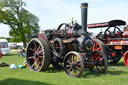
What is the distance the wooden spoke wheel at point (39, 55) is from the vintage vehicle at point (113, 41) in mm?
3245

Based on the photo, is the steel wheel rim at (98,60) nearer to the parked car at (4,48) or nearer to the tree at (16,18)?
the parked car at (4,48)

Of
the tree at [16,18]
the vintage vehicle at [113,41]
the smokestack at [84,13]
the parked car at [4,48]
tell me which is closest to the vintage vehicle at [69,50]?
the smokestack at [84,13]

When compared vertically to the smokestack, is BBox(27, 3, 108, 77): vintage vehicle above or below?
below

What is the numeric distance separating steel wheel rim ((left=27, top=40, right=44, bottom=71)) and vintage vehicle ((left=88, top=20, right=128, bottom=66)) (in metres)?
3.30

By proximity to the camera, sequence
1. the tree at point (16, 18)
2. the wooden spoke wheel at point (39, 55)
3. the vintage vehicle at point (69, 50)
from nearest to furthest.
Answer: the vintage vehicle at point (69, 50), the wooden spoke wheel at point (39, 55), the tree at point (16, 18)

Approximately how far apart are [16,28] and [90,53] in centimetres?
2711

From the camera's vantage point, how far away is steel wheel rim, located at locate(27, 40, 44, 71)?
24.8 feet

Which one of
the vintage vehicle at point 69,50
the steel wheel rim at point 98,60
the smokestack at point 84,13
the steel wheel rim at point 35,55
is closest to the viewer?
the vintage vehicle at point 69,50

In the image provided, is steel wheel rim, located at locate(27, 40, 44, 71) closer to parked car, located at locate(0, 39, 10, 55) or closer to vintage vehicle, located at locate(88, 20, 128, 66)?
vintage vehicle, located at locate(88, 20, 128, 66)

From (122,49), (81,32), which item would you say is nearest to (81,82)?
(81,32)

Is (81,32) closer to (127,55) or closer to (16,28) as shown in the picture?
(127,55)

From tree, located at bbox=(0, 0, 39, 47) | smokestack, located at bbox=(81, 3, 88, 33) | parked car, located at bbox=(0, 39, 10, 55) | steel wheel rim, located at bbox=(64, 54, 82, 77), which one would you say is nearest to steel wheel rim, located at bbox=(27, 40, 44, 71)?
steel wheel rim, located at bbox=(64, 54, 82, 77)

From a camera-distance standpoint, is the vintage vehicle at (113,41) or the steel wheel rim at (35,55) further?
the vintage vehicle at (113,41)

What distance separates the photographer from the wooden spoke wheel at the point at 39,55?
7.16 m
